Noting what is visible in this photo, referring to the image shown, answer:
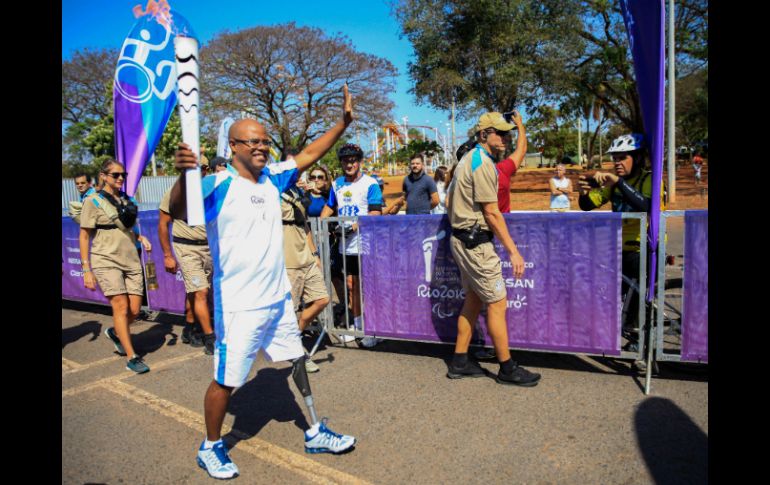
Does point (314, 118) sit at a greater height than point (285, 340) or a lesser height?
greater

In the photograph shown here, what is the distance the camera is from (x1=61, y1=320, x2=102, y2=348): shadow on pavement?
6.66m

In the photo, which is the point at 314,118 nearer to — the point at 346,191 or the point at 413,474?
the point at 346,191

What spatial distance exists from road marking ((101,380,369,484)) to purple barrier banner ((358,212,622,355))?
1.90 meters

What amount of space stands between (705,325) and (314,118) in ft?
82.3

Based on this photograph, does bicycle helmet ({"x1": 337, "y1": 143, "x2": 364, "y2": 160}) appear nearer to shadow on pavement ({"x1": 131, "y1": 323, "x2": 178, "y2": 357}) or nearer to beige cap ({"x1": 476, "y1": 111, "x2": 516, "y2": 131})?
beige cap ({"x1": 476, "y1": 111, "x2": 516, "y2": 131})

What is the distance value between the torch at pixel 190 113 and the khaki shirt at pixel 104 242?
3.13m

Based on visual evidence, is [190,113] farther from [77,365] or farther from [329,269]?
[77,365]

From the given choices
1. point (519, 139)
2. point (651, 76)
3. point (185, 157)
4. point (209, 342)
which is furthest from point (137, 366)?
point (651, 76)

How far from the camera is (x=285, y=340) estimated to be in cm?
348

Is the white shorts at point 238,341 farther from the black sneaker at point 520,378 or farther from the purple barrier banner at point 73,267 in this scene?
the purple barrier banner at point 73,267

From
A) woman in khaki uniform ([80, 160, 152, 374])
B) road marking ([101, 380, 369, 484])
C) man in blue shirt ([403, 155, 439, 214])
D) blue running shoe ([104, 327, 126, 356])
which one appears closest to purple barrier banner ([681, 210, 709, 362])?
road marking ([101, 380, 369, 484])

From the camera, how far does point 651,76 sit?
401 cm

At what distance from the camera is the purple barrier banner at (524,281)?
4.40m
